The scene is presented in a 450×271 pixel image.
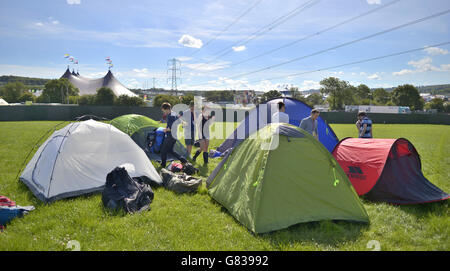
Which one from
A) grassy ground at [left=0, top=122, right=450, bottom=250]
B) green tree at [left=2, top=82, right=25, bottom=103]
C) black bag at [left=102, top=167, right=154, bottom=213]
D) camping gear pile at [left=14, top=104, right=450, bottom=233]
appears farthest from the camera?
green tree at [left=2, top=82, right=25, bottom=103]

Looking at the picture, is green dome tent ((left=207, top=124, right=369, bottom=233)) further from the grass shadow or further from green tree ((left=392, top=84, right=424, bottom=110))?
green tree ((left=392, top=84, right=424, bottom=110))

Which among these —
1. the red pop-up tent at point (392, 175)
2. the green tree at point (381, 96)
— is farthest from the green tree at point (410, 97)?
the red pop-up tent at point (392, 175)

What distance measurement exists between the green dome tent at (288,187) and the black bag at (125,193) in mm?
1513

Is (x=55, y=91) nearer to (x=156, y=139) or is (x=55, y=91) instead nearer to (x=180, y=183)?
(x=156, y=139)

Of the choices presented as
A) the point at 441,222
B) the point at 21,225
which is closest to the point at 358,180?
the point at 441,222

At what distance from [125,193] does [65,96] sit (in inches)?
2754

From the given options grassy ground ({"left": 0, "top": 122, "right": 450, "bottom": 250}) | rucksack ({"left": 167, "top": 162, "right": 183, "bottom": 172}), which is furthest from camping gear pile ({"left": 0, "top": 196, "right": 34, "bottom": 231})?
rucksack ({"left": 167, "top": 162, "right": 183, "bottom": 172})

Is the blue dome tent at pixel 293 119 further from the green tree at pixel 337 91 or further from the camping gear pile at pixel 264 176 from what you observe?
the green tree at pixel 337 91

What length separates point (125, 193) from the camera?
15.4 ft

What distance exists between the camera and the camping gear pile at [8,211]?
13.2 ft

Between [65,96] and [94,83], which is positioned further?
[65,96]

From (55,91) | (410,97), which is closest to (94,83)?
(55,91)

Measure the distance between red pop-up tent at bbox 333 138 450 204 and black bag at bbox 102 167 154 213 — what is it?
398 cm

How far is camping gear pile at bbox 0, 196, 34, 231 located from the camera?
4.02 meters
